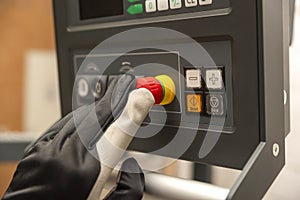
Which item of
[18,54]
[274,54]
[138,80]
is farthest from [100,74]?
[18,54]

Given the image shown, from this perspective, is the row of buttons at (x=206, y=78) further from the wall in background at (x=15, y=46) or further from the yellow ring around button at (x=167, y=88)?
the wall in background at (x=15, y=46)

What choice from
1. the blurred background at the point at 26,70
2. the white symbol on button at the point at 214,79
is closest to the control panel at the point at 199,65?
the white symbol on button at the point at 214,79

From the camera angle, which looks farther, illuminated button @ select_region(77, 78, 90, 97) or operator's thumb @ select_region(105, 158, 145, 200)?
illuminated button @ select_region(77, 78, 90, 97)

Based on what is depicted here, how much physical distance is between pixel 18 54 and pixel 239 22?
1.51 meters

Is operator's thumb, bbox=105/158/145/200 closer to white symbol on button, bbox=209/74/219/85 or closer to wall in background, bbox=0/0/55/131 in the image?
white symbol on button, bbox=209/74/219/85

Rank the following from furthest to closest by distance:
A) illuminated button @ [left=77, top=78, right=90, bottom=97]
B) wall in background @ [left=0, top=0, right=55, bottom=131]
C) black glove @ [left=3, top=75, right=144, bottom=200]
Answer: wall in background @ [left=0, top=0, right=55, bottom=131] < illuminated button @ [left=77, top=78, right=90, bottom=97] < black glove @ [left=3, top=75, right=144, bottom=200]

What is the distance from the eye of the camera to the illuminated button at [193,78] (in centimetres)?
37

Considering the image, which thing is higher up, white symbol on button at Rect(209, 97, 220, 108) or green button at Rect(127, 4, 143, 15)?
green button at Rect(127, 4, 143, 15)

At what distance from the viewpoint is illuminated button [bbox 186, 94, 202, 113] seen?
1.21ft

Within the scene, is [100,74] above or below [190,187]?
Answer: above

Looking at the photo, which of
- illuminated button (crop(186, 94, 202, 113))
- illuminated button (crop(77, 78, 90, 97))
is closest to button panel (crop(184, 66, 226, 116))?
illuminated button (crop(186, 94, 202, 113))

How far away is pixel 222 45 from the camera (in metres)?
0.35

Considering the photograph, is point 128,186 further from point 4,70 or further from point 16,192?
point 4,70

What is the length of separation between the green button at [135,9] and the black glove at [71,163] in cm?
8
